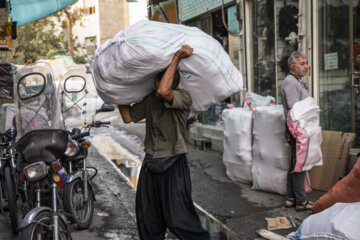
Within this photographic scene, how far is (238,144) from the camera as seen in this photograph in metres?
6.21

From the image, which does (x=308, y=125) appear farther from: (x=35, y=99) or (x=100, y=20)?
(x=100, y=20)

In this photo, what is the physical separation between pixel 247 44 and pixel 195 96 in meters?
5.50

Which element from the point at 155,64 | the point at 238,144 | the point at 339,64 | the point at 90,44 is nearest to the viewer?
the point at 155,64

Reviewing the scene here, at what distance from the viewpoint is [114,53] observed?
10.5 feet

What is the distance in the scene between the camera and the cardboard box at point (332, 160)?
554cm

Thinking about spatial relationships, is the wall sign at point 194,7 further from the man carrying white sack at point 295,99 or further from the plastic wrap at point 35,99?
the plastic wrap at point 35,99

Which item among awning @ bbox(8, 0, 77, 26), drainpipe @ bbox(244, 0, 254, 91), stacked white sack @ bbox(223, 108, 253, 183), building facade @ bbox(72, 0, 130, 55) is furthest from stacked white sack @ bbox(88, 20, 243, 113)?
building facade @ bbox(72, 0, 130, 55)

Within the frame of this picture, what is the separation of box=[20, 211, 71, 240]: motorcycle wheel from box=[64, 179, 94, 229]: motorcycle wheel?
0.89 meters

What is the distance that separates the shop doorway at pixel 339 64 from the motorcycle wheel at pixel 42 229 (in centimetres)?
443

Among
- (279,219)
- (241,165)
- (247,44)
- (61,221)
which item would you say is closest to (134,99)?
(61,221)

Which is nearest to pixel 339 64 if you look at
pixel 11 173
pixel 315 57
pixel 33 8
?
pixel 315 57

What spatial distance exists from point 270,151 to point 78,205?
2628 mm

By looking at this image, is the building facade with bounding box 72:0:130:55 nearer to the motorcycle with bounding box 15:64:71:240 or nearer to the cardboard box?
the motorcycle with bounding box 15:64:71:240

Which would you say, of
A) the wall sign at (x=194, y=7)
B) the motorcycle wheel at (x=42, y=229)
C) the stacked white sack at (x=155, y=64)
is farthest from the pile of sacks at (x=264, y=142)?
the wall sign at (x=194, y=7)
